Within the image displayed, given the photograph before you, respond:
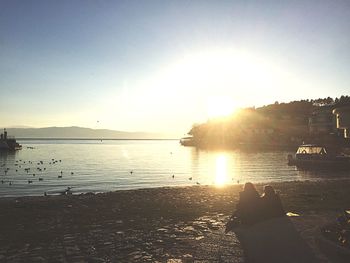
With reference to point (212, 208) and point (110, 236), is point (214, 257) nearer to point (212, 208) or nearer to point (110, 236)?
point (110, 236)

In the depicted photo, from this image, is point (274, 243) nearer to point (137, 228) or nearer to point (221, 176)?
point (137, 228)

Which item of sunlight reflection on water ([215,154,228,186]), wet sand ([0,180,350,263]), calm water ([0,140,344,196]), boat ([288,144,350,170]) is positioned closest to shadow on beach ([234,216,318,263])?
wet sand ([0,180,350,263])

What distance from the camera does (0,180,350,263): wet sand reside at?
32.0 ft

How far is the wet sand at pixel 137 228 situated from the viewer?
977 centimetres

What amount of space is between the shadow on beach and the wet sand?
8.5 inches

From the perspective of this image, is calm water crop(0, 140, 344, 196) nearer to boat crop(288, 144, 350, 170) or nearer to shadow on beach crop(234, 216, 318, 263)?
boat crop(288, 144, 350, 170)

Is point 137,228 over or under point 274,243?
under

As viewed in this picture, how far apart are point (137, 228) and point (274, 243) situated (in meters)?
5.60

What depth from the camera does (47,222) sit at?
566 inches

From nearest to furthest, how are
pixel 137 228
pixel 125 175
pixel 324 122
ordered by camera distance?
pixel 137 228 → pixel 125 175 → pixel 324 122

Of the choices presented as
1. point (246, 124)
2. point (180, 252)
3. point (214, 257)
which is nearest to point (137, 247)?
point (180, 252)

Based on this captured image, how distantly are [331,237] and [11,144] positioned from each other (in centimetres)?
13353

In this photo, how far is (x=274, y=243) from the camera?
10211mm

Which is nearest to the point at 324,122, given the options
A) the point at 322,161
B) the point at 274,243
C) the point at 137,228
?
the point at 322,161
